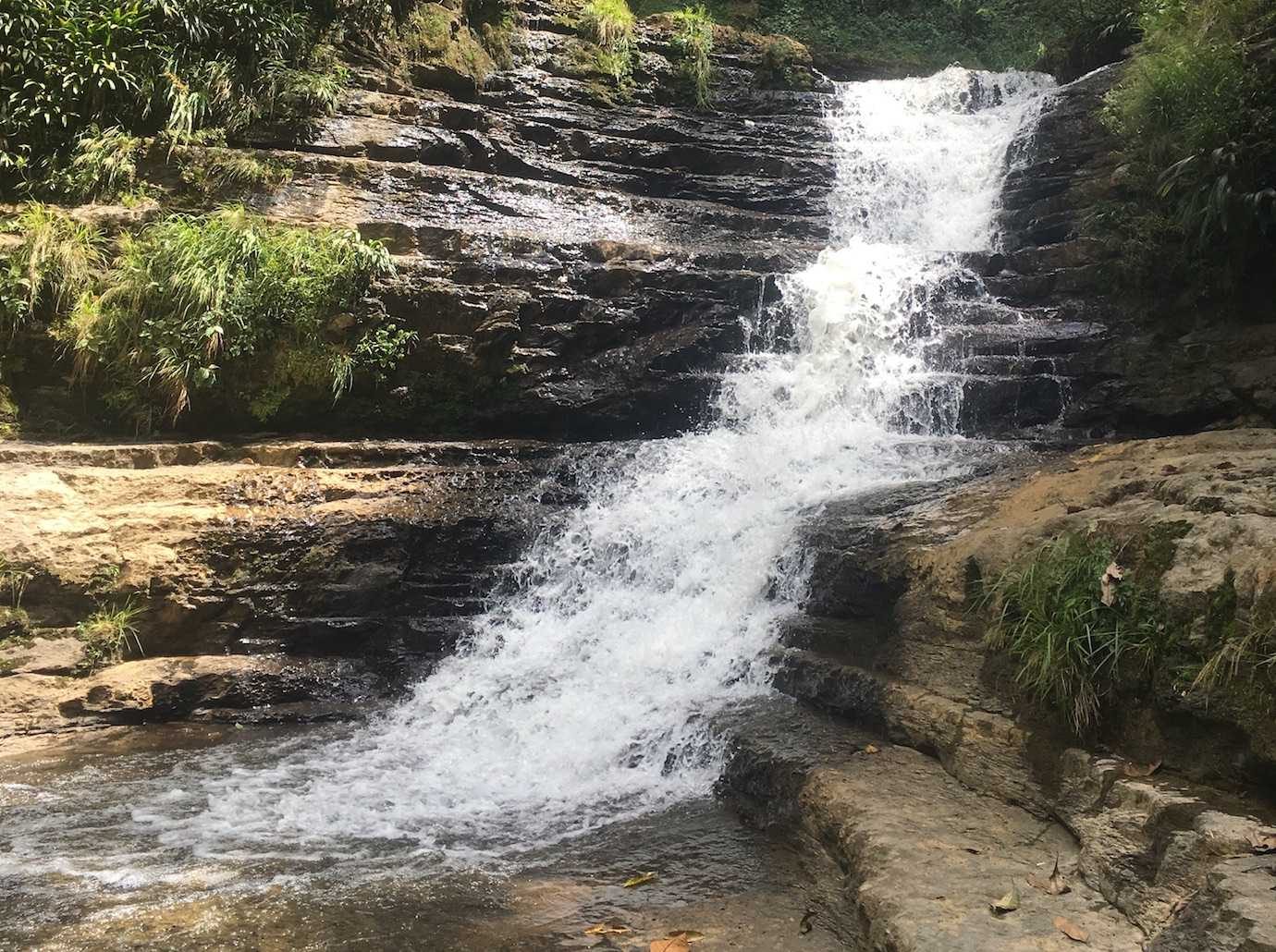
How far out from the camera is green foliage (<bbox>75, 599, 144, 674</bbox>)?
6.29 meters

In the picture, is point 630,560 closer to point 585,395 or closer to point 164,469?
point 585,395

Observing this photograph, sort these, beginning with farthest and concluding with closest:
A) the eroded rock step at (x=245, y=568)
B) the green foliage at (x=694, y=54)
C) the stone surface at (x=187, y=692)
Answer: the green foliage at (x=694, y=54) < the eroded rock step at (x=245, y=568) < the stone surface at (x=187, y=692)

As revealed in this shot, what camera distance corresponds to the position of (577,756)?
562 centimetres

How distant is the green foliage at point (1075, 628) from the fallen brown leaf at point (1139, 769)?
Answer: 0.26 metres

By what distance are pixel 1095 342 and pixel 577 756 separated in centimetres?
657

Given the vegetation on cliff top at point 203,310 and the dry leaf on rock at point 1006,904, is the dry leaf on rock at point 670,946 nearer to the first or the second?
the dry leaf on rock at point 1006,904

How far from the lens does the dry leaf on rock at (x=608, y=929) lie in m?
3.53

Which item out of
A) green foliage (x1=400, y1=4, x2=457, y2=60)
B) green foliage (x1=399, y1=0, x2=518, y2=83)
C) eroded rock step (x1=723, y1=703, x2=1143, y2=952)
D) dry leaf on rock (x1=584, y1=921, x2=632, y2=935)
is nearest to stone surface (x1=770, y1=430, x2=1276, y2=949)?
eroded rock step (x1=723, y1=703, x2=1143, y2=952)

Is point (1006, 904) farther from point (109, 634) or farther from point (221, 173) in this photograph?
point (221, 173)

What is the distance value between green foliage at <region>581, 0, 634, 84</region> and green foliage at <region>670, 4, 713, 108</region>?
0.82 metres

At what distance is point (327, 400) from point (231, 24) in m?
4.84

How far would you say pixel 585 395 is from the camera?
907 cm

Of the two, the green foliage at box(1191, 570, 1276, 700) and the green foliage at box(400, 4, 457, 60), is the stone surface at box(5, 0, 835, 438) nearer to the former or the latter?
the green foliage at box(400, 4, 457, 60)

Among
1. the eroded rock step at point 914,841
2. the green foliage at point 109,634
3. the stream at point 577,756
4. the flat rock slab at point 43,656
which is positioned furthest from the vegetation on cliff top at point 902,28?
the eroded rock step at point 914,841
